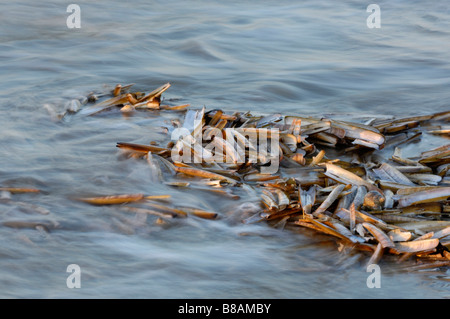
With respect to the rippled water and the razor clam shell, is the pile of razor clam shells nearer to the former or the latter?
the razor clam shell

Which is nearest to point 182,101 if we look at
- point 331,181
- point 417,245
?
point 331,181

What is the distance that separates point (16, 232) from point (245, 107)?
249 centimetres

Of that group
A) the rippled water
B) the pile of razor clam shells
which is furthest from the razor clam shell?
Answer: the rippled water

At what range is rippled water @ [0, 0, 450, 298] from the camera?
2381 millimetres

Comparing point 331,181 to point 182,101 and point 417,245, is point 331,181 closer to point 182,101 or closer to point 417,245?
point 417,245

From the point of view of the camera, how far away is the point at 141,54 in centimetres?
633

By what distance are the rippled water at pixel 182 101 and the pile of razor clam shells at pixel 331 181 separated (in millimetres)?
106

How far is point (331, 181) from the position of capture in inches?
123

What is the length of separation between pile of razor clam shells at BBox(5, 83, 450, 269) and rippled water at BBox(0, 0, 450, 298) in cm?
11

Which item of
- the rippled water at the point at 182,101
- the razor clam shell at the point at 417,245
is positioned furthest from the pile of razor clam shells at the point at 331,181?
the rippled water at the point at 182,101

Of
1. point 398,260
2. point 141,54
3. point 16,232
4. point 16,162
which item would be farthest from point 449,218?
point 141,54

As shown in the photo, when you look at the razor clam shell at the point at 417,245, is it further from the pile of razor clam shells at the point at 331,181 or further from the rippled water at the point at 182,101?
the rippled water at the point at 182,101
